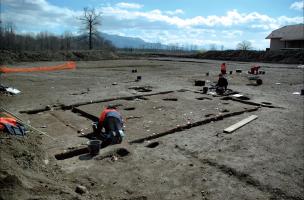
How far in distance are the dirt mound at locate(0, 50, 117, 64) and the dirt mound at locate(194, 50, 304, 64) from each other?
716 inches

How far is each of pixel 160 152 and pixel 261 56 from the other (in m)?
42.7

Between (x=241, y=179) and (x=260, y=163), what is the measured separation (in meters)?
1.02

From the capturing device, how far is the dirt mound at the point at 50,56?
33.5 meters

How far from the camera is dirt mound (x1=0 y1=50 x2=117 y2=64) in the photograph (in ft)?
110

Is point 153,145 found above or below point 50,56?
below

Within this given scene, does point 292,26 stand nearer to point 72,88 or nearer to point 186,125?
point 72,88

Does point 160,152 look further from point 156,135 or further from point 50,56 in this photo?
point 50,56

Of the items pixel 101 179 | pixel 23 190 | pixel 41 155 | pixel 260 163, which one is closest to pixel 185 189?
pixel 101 179

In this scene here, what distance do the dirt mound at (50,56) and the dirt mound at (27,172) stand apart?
26.8m

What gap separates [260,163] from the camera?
273 inches

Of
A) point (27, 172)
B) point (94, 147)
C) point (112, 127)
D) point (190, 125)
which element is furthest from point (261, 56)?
point (27, 172)

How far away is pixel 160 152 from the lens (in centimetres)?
752

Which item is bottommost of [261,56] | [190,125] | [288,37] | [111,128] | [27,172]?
[27,172]

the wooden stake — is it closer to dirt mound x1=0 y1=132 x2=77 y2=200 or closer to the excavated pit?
the excavated pit
